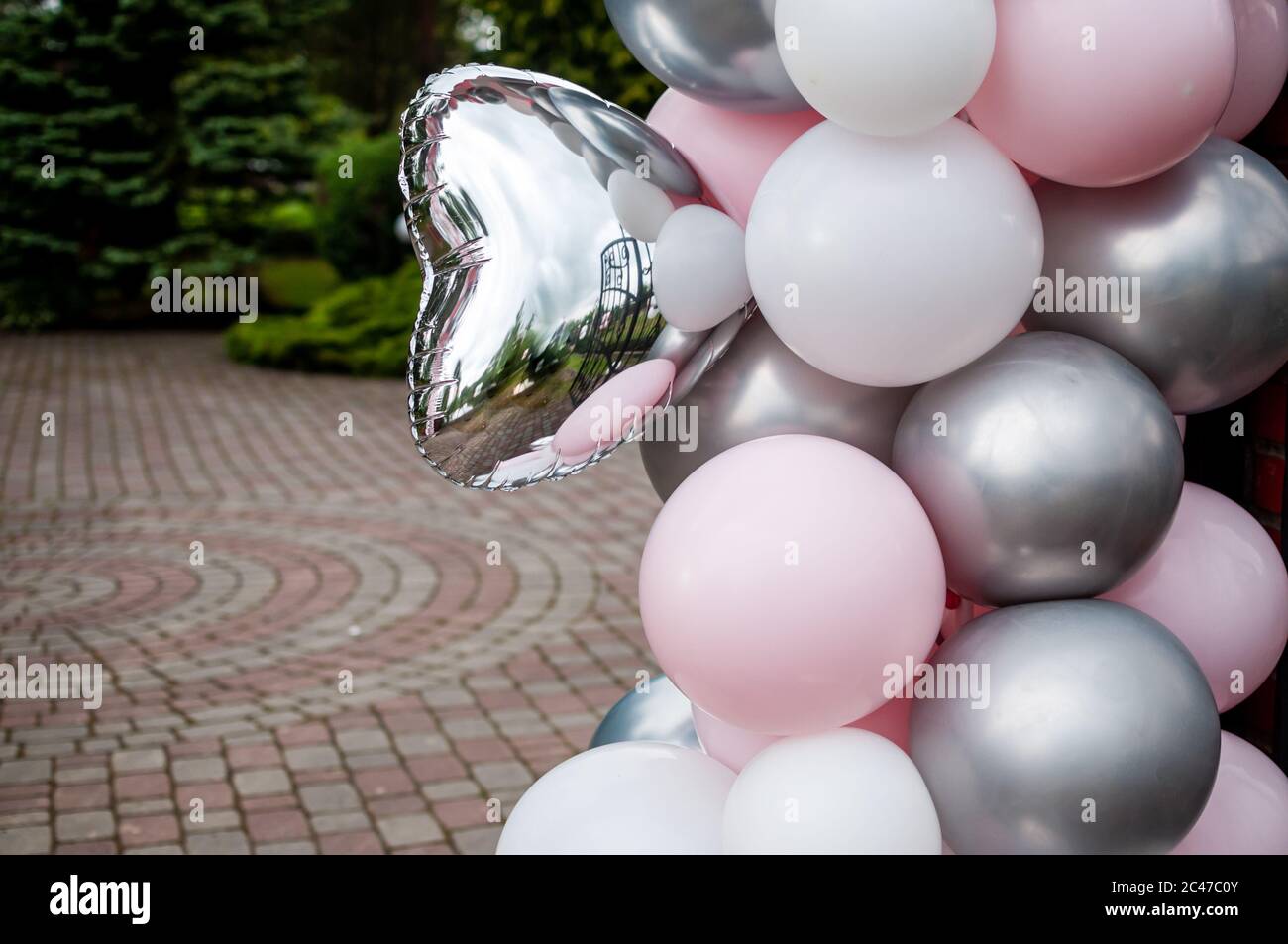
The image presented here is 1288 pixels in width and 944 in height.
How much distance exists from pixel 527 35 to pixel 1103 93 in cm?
886

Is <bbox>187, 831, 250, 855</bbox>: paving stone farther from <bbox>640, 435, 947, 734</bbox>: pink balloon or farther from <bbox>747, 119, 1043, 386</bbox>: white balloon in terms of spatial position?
<bbox>747, 119, 1043, 386</bbox>: white balloon

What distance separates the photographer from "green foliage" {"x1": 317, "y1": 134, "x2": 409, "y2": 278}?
12.2 m

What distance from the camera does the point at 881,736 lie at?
1.57 metres

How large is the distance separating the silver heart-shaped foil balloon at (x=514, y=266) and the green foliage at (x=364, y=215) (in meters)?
11.0

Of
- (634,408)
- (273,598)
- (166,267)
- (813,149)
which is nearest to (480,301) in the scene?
(634,408)

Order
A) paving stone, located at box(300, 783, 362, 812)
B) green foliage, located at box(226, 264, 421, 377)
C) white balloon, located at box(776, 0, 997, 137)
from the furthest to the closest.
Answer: green foliage, located at box(226, 264, 421, 377)
paving stone, located at box(300, 783, 362, 812)
white balloon, located at box(776, 0, 997, 137)

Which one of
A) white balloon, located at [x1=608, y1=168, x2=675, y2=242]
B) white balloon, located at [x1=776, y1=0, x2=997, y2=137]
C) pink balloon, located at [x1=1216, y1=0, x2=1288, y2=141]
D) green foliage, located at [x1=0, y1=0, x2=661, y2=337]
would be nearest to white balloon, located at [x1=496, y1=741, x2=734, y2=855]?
white balloon, located at [x1=608, y1=168, x2=675, y2=242]

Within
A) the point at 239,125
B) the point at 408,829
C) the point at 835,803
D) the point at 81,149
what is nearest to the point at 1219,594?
the point at 835,803

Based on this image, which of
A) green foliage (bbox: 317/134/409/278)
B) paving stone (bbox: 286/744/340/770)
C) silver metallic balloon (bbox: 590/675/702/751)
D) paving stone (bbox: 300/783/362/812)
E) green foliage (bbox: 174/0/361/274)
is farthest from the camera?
green foliage (bbox: 174/0/361/274)

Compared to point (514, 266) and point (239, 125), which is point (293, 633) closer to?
point (514, 266)

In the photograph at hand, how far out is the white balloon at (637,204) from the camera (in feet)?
5.08

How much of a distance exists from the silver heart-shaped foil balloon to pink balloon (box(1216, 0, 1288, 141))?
0.83 m
